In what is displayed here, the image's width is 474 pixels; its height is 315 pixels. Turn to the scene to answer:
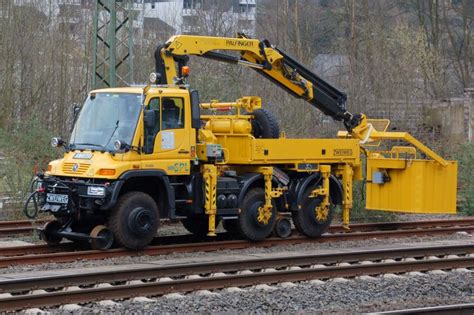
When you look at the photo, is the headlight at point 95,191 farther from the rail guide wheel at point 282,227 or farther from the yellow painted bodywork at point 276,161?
the rail guide wheel at point 282,227

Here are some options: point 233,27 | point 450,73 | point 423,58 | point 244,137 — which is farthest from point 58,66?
point 450,73

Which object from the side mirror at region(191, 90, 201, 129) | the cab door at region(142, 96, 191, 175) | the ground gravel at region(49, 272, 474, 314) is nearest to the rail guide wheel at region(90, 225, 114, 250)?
the cab door at region(142, 96, 191, 175)

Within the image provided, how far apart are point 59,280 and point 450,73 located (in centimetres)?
4303

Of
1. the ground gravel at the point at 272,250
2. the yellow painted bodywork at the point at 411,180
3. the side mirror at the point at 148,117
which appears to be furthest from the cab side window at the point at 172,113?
the yellow painted bodywork at the point at 411,180

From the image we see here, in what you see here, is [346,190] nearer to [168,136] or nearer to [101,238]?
[168,136]

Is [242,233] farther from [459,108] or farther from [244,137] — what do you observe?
[459,108]

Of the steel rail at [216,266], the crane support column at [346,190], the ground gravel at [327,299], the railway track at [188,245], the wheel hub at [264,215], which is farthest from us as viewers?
the crane support column at [346,190]

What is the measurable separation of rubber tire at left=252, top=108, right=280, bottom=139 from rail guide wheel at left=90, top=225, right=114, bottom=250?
3.90 metres

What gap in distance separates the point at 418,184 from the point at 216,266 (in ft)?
22.3

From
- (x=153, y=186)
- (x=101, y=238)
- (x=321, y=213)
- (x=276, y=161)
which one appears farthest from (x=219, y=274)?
(x=321, y=213)

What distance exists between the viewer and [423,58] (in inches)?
1567

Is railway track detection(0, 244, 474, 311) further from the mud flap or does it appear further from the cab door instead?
the mud flap

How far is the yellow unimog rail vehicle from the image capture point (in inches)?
623

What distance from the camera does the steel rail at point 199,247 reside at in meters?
14.9
